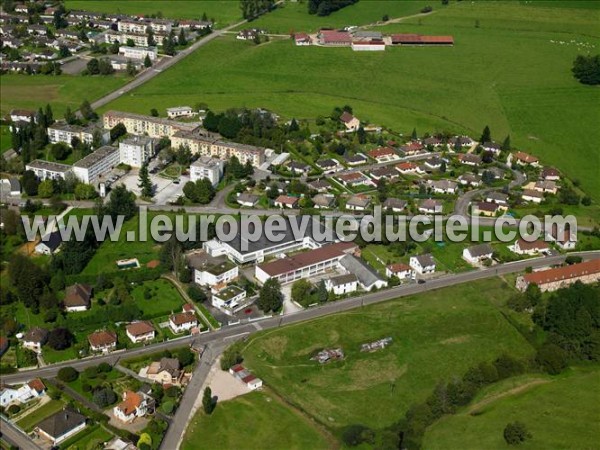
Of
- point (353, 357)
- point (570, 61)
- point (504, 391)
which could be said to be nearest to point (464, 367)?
point (504, 391)

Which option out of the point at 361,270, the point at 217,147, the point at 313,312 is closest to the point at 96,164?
the point at 217,147

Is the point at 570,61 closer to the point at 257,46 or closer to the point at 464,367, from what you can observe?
the point at 257,46

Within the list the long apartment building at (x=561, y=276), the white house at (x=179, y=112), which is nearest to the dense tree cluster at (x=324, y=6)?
the white house at (x=179, y=112)

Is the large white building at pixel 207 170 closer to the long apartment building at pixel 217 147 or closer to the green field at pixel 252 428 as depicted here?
the long apartment building at pixel 217 147

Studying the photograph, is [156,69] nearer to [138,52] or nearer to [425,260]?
[138,52]

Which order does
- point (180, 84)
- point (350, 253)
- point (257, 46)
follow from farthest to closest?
1. point (257, 46)
2. point (180, 84)
3. point (350, 253)

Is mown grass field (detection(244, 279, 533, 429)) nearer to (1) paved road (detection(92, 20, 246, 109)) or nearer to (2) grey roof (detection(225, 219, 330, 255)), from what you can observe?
(2) grey roof (detection(225, 219, 330, 255))

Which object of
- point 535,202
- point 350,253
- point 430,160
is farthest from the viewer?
point 430,160
